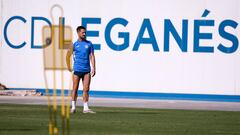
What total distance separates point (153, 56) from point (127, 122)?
39.1ft

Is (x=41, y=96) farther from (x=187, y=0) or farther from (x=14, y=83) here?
(x=187, y=0)

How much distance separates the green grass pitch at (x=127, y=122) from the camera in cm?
1588

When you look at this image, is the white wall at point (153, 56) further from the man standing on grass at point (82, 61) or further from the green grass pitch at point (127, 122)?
the man standing on grass at point (82, 61)

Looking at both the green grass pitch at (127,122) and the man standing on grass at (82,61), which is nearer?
the green grass pitch at (127,122)

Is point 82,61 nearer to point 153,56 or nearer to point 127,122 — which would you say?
point 127,122

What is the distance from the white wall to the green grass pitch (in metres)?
6.63

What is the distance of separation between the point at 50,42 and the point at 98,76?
19.6 metres

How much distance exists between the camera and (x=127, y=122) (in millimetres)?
18016

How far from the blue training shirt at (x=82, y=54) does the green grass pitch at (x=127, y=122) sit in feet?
3.71

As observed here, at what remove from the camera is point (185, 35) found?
1164 inches

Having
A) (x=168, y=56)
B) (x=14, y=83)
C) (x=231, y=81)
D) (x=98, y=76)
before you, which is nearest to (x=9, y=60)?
(x=14, y=83)

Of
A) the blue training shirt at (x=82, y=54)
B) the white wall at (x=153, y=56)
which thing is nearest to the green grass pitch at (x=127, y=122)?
the blue training shirt at (x=82, y=54)

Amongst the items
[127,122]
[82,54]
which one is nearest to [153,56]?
[82,54]

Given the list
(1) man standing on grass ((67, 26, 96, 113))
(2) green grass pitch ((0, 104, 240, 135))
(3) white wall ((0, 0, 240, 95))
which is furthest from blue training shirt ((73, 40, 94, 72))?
(3) white wall ((0, 0, 240, 95))
